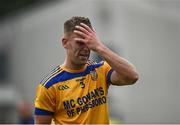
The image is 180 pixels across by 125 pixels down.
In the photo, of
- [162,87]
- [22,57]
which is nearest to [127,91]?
[162,87]

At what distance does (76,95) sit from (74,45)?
54 cm

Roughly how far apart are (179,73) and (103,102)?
3102cm

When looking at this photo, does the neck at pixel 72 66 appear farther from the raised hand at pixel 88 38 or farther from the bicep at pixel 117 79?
the raised hand at pixel 88 38

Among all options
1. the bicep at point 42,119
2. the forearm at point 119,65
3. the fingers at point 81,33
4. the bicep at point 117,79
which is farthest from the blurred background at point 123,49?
the fingers at point 81,33

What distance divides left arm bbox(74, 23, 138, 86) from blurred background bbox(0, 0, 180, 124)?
23266mm

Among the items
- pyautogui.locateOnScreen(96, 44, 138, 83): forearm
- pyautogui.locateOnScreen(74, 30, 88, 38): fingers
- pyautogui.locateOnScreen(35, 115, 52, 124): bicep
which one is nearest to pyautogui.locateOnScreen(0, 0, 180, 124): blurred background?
pyautogui.locateOnScreen(35, 115, 52, 124): bicep

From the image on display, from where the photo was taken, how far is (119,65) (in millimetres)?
8172

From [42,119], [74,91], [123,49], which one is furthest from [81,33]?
[123,49]

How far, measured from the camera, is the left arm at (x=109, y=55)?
8.07 meters

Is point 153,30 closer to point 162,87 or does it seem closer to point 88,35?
point 162,87

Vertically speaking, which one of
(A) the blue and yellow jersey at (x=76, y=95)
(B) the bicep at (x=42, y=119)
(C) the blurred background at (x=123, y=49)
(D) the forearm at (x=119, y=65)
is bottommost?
(B) the bicep at (x=42, y=119)

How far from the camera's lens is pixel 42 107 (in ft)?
28.3

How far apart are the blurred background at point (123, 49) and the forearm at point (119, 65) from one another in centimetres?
2325

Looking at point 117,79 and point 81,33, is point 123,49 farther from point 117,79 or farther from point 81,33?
point 81,33
